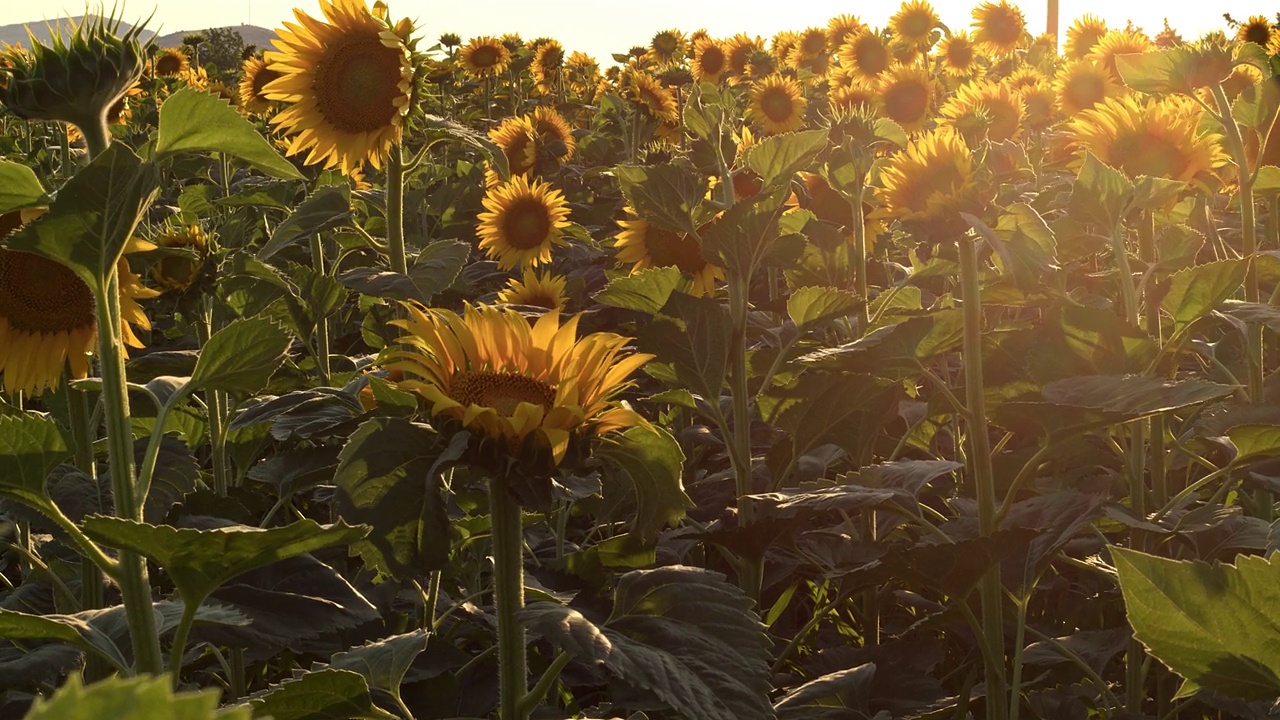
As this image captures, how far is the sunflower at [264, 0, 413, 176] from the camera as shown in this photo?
2389 mm

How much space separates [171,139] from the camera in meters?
1.16

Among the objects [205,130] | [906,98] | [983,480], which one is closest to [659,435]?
[205,130]

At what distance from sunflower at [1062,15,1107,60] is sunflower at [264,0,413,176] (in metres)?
5.70

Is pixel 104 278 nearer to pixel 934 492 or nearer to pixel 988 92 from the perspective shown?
pixel 934 492

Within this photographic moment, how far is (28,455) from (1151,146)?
1871 millimetres

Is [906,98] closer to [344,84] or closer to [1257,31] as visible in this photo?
[1257,31]

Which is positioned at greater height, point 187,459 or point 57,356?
point 57,356

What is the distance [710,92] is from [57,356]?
182 centimetres

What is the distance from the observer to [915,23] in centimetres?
877

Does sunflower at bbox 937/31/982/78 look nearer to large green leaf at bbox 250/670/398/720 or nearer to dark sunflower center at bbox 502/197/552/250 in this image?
dark sunflower center at bbox 502/197/552/250

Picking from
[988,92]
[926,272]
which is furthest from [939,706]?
[988,92]

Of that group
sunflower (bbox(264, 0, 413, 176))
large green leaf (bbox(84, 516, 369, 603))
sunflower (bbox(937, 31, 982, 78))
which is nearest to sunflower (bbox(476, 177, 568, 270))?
sunflower (bbox(264, 0, 413, 176))

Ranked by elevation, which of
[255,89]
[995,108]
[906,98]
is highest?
[255,89]

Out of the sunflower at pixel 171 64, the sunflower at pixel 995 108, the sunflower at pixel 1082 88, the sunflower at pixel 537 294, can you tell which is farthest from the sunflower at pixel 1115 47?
the sunflower at pixel 171 64
